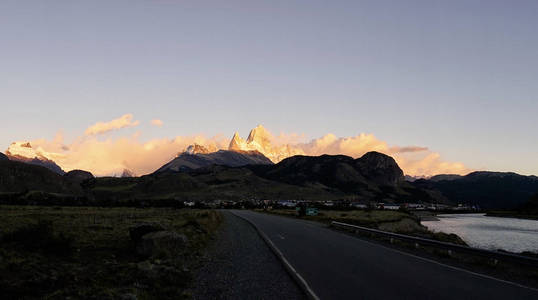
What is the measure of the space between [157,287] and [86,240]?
1546 centimetres

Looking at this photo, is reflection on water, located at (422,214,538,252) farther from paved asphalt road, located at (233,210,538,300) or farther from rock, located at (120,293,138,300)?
rock, located at (120,293,138,300)

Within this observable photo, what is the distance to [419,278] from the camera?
44.0 feet

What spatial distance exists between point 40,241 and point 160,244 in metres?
5.19

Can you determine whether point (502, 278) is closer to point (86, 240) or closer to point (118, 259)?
point (118, 259)

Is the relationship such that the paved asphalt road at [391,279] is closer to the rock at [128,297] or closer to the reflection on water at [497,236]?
the rock at [128,297]

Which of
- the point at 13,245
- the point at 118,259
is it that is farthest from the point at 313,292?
the point at 13,245

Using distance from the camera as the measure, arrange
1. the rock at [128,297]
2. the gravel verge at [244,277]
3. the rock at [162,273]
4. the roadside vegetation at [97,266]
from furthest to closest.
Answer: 1. the rock at [162,273]
2. the gravel verge at [244,277]
3. the roadside vegetation at [97,266]
4. the rock at [128,297]

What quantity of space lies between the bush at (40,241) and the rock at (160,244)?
3177 millimetres

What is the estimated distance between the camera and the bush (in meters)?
18.6

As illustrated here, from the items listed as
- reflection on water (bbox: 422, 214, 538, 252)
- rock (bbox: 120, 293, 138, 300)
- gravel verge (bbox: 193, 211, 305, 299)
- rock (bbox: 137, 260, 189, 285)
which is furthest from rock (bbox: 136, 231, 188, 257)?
reflection on water (bbox: 422, 214, 538, 252)

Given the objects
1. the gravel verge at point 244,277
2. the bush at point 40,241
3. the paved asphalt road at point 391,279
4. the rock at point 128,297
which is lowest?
the gravel verge at point 244,277

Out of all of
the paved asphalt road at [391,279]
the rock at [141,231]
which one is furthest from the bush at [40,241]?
the paved asphalt road at [391,279]

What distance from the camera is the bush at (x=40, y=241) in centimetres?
1859

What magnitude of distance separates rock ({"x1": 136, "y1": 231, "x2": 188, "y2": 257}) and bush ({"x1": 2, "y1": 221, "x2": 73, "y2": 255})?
3.18 meters
